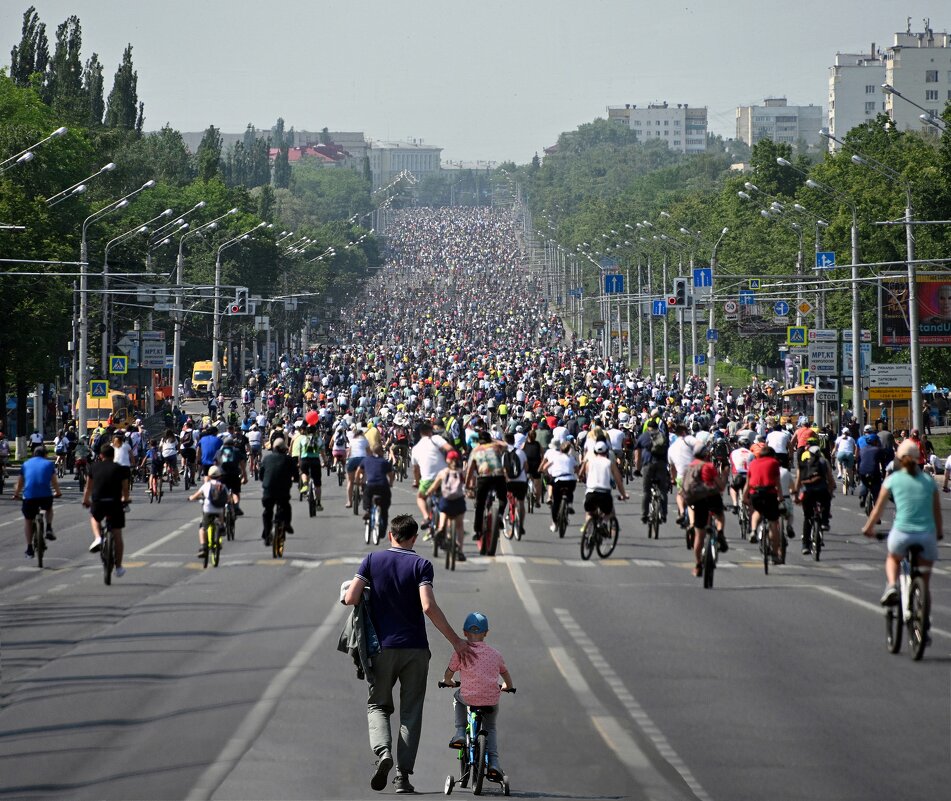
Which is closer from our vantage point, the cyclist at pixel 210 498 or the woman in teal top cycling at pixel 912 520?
the woman in teal top cycling at pixel 912 520

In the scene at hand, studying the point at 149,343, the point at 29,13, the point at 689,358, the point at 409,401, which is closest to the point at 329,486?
the point at 409,401

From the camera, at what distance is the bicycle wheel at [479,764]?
957 cm

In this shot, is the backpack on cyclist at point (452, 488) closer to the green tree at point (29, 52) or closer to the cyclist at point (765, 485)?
the cyclist at point (765, 485)

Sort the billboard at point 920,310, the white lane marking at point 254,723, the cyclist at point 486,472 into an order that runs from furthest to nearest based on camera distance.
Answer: the billboard at point 920,310
the cyclist at point 486,472
the white lane marking at point 254,723

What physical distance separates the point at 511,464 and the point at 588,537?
1.81 meters

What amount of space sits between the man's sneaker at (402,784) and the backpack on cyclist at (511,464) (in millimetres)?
14474

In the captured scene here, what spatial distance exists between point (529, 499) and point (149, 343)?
124 feet

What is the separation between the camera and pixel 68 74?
98.7 meters

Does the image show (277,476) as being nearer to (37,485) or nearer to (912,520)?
(37,485)

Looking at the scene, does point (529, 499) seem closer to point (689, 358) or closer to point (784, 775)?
point (784, 775)

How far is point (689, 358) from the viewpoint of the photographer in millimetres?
119500

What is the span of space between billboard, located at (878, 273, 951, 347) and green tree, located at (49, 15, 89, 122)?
53.4 metres

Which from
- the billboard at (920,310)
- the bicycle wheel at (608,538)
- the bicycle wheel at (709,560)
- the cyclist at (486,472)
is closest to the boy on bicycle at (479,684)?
the bicycle wheel at (709,560)

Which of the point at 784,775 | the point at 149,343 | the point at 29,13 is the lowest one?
the point at 784,775
